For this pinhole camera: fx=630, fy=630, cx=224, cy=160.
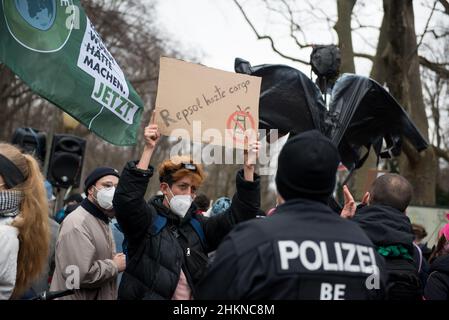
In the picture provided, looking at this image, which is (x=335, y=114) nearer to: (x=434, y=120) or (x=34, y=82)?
(x=34, y=82)

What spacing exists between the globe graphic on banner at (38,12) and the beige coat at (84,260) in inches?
54.6

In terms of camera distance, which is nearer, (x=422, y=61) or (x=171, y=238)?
(x=171, y=238)

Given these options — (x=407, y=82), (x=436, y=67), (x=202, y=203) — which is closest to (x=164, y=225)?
(x=202, y=203)

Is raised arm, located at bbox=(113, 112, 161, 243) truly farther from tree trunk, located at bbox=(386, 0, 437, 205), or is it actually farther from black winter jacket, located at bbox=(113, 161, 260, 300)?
tree trunk, located at bbox=(386, 0, 437, 205)

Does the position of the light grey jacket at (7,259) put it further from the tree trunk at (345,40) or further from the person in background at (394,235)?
the tree trunk at (345,40)

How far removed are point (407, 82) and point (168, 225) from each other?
9.37 metres

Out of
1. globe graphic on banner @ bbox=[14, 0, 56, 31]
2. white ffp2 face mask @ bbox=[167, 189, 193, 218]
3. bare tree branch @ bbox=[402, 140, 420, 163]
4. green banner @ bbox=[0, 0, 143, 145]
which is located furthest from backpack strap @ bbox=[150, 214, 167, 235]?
bare tree branch @ bbox=[402, 140, 420, 163]

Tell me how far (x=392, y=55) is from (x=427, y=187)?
475 centimetres

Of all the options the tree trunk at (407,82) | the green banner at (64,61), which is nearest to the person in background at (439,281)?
the green banner at (64,61)

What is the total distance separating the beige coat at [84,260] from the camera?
173 inches

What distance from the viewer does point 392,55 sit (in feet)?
38.2

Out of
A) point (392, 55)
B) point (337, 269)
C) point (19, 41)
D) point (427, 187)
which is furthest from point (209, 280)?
point (427, 187)

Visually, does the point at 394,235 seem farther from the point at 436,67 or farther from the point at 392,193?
the point at 436,67
